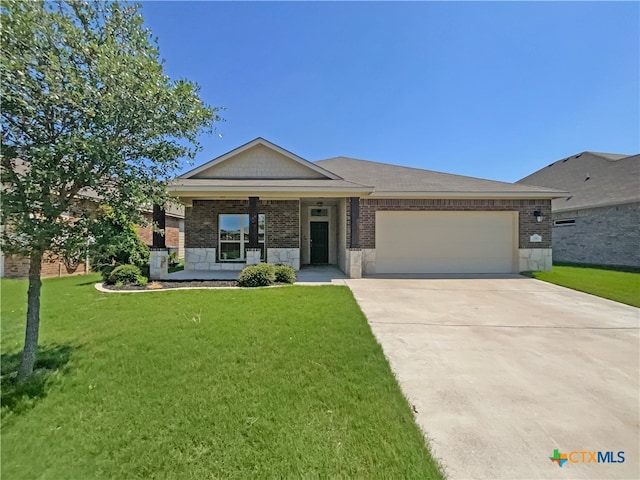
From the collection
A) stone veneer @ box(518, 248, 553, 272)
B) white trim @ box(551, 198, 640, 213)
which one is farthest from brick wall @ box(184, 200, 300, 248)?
white trim @ box(551, 198, 640, 213)

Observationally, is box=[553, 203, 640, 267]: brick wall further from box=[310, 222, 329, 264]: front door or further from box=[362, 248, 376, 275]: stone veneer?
box=[310, 222, 329, 264]: front door

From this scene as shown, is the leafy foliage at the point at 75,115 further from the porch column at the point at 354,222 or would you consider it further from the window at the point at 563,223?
the window at the point at 563,223

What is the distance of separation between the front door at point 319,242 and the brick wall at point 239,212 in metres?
1.87

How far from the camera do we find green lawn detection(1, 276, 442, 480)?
2.48 m

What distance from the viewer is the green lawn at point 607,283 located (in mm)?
8116

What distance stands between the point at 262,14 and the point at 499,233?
11.7 m

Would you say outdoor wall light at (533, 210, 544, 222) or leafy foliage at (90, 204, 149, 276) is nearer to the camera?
leafy foliage at (90, 204, 149, 276)

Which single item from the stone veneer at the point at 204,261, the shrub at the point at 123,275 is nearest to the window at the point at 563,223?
the stone veneer at the point at 204,261

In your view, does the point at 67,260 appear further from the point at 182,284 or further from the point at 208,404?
the point at 182,284

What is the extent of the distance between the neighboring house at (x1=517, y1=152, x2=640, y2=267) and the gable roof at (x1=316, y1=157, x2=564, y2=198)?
10.7ft

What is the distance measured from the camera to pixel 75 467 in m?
2.52

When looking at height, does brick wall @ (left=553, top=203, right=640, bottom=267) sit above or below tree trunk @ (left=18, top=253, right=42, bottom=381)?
above

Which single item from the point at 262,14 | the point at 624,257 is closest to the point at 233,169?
the point at 262,14

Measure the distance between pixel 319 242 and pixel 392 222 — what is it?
4.05 meters
